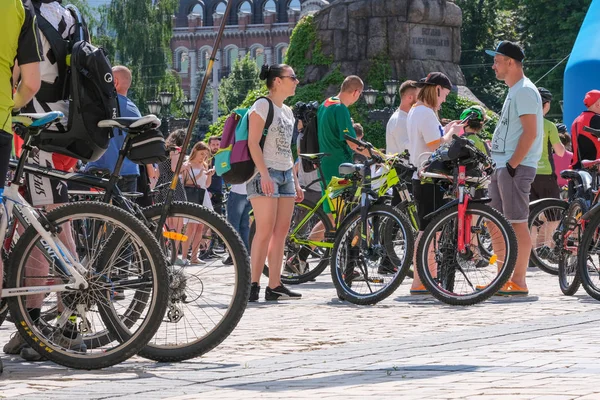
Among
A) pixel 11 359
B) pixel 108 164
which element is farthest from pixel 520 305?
pixel 11 359

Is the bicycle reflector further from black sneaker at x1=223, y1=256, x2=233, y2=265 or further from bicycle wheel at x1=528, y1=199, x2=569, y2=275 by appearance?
bicycle wheel at x1=528, y1=199, x2=569, y2=275

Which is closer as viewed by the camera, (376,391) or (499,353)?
(376,391)

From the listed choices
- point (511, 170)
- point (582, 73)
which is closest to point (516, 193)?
point (511, 170)

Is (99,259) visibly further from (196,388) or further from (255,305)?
(255,305)

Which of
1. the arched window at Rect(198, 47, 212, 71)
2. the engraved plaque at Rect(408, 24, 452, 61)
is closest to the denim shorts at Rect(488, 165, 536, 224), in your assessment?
the engraved plaque at Rect(408, 24, 452, 61)

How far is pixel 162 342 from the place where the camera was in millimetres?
6762

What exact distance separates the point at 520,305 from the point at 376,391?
4822 mm

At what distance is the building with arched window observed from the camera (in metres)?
129

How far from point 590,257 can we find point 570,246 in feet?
1.91

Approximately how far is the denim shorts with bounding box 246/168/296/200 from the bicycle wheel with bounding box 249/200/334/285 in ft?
5.24

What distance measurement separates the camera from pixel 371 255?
10.9 m

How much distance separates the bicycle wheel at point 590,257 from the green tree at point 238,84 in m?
92.4

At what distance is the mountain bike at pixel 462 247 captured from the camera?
1019 cm

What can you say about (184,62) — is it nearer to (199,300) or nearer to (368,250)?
(368,250)
